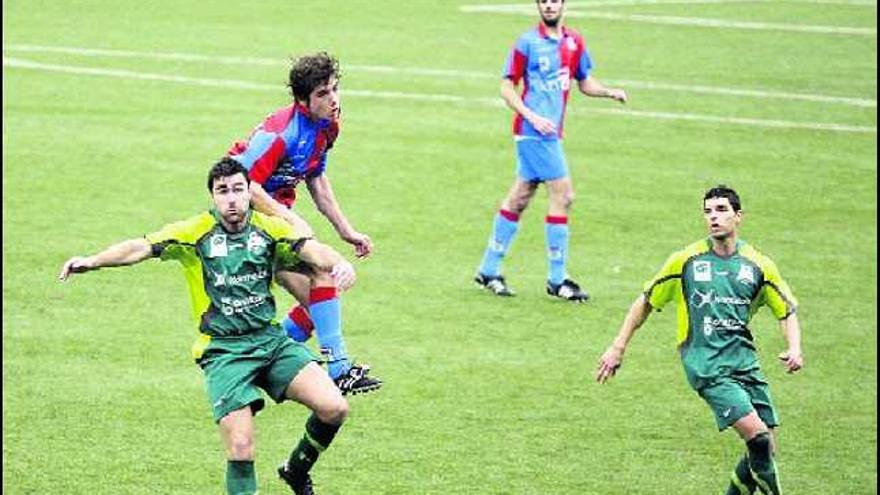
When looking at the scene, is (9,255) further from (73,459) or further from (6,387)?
(73,459)

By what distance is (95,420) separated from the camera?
16.5 m

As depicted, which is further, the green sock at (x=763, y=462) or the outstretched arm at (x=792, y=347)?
the green sock at (x=763, y=462)

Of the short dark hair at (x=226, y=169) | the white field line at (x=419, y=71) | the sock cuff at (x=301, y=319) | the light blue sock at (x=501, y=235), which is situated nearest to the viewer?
the short dark hair at (x=226, y=169)

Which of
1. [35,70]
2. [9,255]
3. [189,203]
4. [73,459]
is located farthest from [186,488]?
[35,70]

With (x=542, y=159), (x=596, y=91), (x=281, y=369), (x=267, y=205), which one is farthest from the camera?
(x=596, y=91)

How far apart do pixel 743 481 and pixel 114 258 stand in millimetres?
4418

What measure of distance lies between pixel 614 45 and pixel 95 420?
2052cm

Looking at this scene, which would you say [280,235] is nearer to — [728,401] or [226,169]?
[226,169]

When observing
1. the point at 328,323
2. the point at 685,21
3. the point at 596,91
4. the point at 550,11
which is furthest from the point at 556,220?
the point at 685,21

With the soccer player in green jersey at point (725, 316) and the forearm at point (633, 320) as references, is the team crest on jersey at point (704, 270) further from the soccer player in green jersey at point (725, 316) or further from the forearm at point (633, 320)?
the forearm at point (633, 320)

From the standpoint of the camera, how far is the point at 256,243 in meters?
13.1

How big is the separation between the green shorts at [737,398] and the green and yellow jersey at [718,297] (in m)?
0.06

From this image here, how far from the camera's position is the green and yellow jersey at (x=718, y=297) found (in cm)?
1370

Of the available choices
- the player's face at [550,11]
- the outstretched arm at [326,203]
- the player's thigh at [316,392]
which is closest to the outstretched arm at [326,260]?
the player's thigh at [316,392]
